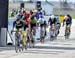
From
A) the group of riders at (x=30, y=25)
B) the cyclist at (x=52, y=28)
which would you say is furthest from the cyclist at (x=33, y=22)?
the cyclist at (x=52, y=28)

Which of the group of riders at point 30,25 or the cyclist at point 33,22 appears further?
the cyclist at point 33,22

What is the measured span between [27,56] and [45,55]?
33.1 inches

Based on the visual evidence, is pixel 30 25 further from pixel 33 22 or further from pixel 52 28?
pixel 52 28

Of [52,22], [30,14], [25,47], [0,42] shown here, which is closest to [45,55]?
[25,47]

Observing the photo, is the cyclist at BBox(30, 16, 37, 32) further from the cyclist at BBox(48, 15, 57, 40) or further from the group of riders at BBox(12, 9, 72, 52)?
the cyclist at BBox(48, 15, 57, 40)

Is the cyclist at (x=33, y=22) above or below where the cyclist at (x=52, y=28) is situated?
above

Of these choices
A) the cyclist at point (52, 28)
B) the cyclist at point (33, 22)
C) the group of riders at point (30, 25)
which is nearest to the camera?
the group of riders at point (30, 25)

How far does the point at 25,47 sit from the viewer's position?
18312 millimetres

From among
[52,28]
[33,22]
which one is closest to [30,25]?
[33,22]

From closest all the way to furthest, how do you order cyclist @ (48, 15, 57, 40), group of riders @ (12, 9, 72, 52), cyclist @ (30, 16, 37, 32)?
1. group of riders @ (12, 9, 72, 52)
2. cyclist @ (30, 16, 37, 32)
3. cyclist @ (48, 15, 57, 40)

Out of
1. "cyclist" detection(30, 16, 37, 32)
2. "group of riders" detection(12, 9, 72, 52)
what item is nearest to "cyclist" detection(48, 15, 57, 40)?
"group of riders" detection(12, 9, 72, 52)

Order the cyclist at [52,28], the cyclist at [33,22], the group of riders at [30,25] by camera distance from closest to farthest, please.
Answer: the group of riders at [30,25] < the cyclist at [33,22] < the cyclist at [52,28]

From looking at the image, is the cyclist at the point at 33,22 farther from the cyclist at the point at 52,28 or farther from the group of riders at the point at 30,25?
the cyclist at the point at 52,28

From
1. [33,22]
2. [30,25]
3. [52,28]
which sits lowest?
[52,28]
